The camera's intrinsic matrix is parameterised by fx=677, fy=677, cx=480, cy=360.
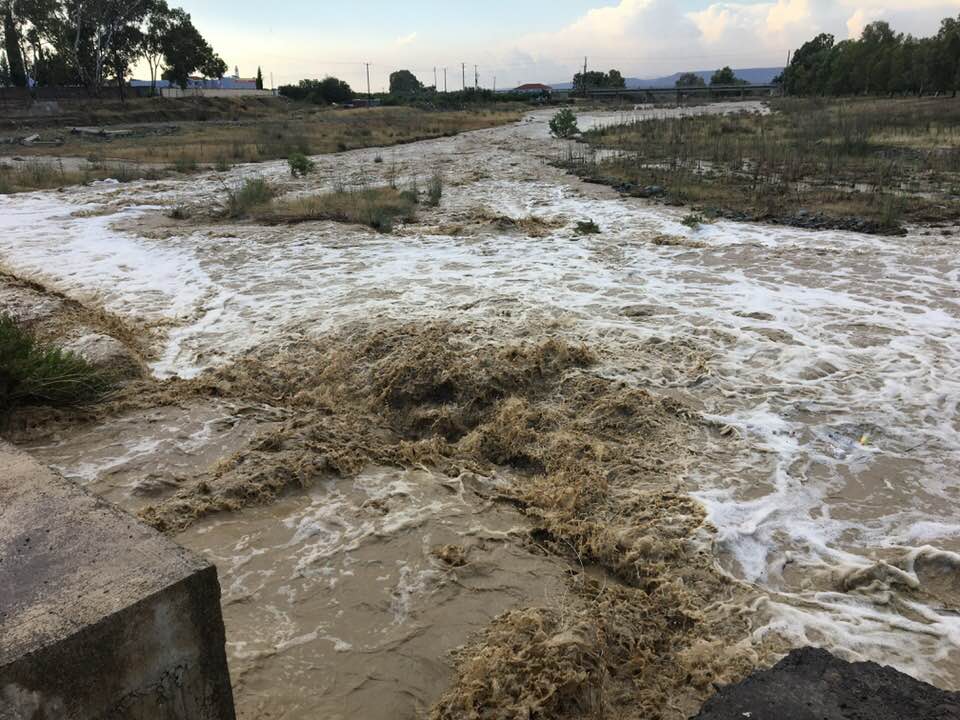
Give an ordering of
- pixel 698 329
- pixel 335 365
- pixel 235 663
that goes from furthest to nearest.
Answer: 1. pixel 698 329
2. pixel 335 365
3. pixel 235 663

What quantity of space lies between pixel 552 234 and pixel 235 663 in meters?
9.93

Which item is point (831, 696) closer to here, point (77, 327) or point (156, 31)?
point (77, 327)

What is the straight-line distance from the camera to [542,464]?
4898mm

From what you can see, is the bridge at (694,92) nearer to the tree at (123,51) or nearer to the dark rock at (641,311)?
the tree at (123,51)

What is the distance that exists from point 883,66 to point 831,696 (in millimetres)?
68742

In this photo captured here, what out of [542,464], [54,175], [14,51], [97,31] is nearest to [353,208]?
[542,464]

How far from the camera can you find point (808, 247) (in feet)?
34.5

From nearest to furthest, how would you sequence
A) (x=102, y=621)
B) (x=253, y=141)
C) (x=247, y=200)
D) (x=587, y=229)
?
1. (x=102, y=621)
2. (x=587, y=229)
3. (x=247, y=200)
4. (x=253, y=141)

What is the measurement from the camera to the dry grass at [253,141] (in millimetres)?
25047

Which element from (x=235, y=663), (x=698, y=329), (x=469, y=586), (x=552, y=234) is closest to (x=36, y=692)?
(x=235, y=663)

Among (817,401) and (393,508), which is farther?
(817,401)

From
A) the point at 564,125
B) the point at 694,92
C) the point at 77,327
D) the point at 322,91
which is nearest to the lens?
the point at 77,327

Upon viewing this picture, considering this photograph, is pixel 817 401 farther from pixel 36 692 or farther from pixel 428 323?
pixel 36 692

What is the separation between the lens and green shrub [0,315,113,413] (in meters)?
5.22
